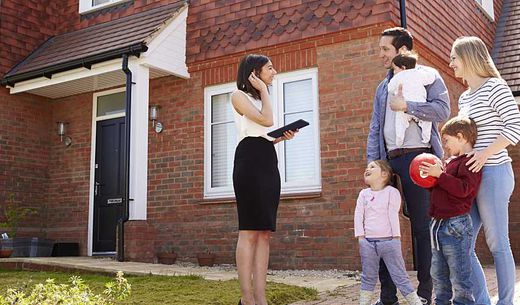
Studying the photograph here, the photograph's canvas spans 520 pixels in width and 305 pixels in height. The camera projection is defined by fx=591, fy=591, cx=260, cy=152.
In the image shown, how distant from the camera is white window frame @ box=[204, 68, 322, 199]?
25.2ft

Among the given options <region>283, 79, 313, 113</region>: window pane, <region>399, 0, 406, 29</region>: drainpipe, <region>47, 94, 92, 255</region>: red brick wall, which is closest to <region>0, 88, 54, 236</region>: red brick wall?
<region>47, 94, 92, 255</region>: red brick wall

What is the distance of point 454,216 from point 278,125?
4.72 metres

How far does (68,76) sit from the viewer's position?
9.07 metres

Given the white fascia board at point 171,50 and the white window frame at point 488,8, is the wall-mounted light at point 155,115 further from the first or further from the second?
the white window frame at point 488,8

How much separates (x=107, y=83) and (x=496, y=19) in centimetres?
742

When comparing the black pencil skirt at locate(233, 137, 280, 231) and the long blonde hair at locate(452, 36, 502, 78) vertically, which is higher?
the long blonde hair at locate(452, 36, 502, 78)

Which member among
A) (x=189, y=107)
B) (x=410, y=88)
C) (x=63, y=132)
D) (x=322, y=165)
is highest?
(x=189, y=107)

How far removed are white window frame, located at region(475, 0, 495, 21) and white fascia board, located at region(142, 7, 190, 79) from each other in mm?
5560

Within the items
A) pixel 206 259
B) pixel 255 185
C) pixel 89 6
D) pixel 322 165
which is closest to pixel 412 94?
pixel 255 185

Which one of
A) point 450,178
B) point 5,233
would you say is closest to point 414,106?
point 450,178

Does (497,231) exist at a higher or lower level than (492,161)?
lower

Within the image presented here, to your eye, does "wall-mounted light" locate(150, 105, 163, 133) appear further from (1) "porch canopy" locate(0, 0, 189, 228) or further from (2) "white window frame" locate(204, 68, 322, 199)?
(2) "white window frame" locate(204, 68, 322, 199)

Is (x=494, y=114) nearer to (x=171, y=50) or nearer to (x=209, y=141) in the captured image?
(x=209, y=141)

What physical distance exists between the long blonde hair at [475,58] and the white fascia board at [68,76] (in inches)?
227
